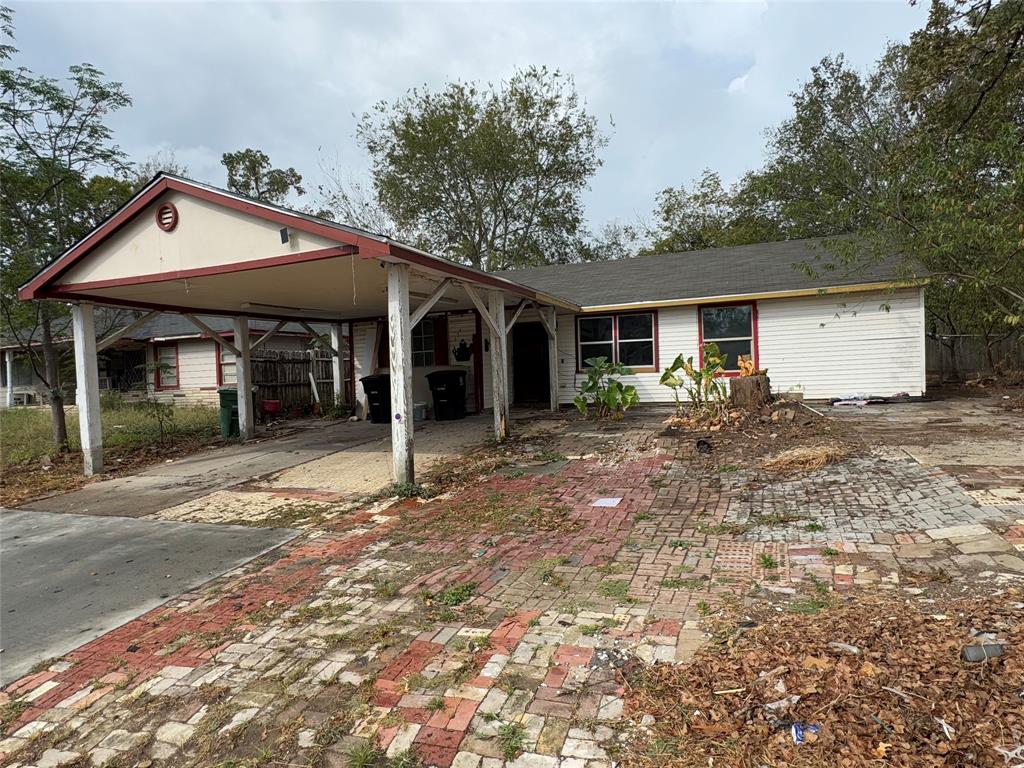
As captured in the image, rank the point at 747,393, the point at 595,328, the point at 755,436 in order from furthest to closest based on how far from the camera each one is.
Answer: the point at 595,328 < the point at 747,393 < the point at 755,436

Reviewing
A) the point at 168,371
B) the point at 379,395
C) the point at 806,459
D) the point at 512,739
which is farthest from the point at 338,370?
the point at 512,739

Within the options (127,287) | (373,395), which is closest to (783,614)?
(127,287)

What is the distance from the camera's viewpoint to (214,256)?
23.8ft

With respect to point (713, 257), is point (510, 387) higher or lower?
lower

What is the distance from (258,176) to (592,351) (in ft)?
98.9

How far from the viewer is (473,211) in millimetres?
29266

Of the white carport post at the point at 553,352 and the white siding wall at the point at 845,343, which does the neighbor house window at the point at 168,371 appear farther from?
the white siding wall at the point at 845,343

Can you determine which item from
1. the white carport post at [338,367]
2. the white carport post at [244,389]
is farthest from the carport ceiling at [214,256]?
the white carport post at [338,367]

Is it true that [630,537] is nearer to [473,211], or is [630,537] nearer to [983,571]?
[983,571]

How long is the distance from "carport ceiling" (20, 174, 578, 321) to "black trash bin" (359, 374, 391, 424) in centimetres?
387

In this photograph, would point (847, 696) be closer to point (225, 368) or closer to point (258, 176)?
point (225, 368)

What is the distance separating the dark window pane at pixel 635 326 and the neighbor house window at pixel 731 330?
119cm

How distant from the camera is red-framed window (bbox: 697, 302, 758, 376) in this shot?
12.6 m

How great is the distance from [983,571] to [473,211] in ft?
92.5
